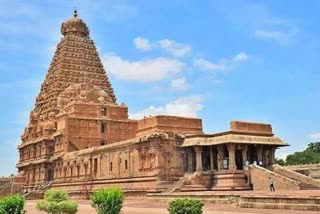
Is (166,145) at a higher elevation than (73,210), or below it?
higher

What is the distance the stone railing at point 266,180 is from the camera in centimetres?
3121

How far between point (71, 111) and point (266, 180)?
31.2 m

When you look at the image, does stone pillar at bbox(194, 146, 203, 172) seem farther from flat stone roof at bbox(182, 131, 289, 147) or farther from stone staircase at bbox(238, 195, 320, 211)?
stone staircase at bbox(238, 195, 320, 211)

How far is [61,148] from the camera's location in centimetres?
5672

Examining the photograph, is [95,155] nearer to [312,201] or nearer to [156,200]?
[156,200]

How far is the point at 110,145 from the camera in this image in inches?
1761

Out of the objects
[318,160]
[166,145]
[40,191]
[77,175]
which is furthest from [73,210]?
[318,160]

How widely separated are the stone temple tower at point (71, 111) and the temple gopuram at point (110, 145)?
13 cm

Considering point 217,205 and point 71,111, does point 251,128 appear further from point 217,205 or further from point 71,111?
point 71,111

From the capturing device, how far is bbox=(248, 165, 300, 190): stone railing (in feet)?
102

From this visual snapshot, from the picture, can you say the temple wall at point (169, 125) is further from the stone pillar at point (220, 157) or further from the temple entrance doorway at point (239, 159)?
the temple entrance doorway at point (239, 159)

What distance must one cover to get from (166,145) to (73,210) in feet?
62.1

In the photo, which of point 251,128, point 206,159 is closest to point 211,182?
point 206,159

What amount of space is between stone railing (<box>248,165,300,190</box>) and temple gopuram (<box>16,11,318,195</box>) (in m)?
0.07
